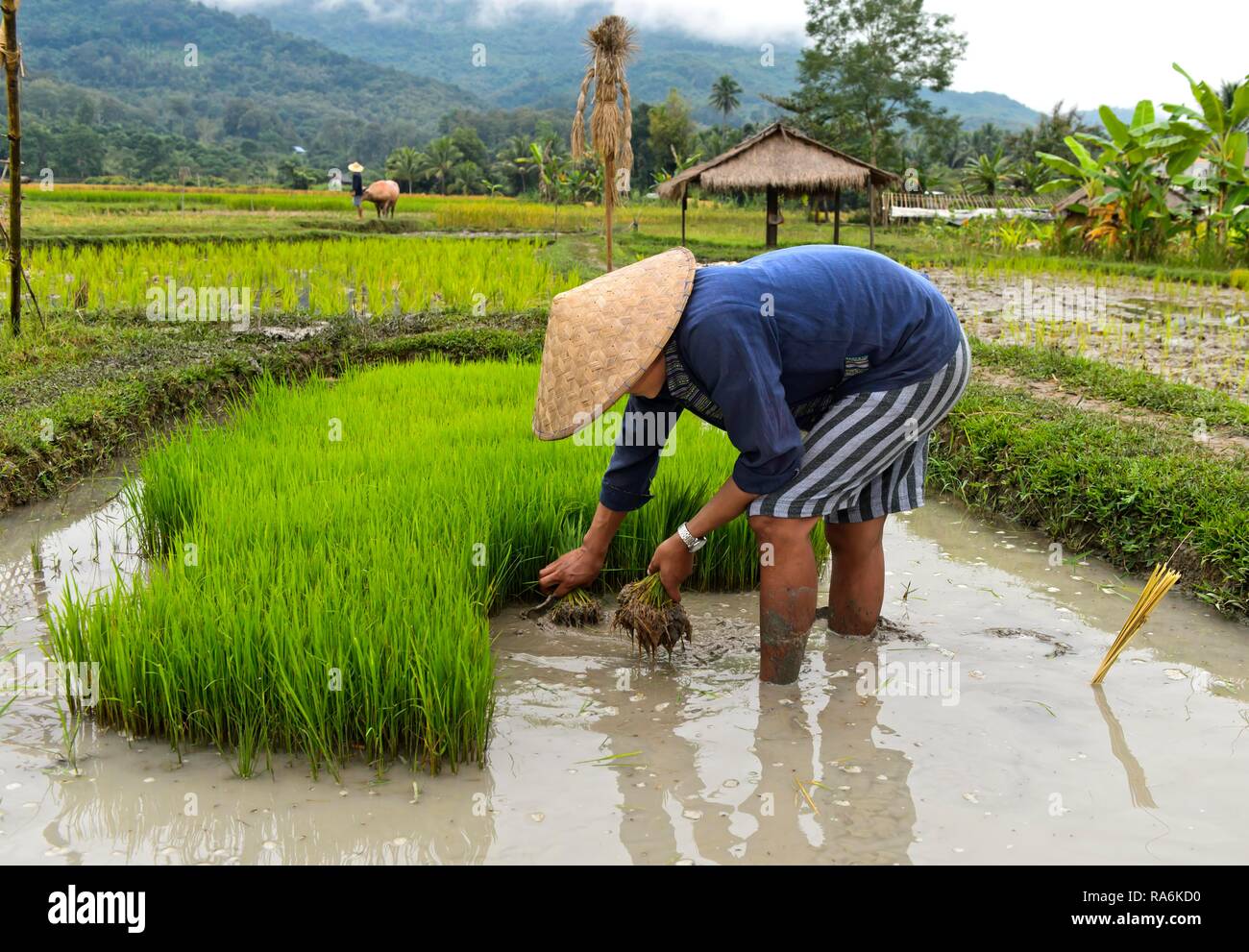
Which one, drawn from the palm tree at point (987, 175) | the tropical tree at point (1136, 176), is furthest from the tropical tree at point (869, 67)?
the tropical tree at point (1136, 176)

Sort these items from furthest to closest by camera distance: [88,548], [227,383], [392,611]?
[227,383], [88,548], [392,611]

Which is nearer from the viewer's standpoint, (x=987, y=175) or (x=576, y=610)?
(x=576, y=610)

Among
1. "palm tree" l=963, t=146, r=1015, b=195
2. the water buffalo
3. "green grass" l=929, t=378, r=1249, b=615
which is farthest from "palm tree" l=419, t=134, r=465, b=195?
"green grass" l=929, t=378, r=1249, b=615

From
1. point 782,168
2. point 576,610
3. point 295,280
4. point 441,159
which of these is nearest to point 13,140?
point 295,280

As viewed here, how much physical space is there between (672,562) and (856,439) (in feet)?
1.66

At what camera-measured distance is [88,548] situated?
148 inches

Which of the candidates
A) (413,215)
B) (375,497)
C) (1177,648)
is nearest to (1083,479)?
(1177,648)

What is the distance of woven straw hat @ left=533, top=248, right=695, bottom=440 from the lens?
7.04ft

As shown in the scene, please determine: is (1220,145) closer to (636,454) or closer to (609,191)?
(609,191)

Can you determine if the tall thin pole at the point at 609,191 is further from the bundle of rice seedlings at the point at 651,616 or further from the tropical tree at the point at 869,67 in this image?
the tropical tree at the point at 869,67

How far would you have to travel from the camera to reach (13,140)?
5.90 metres

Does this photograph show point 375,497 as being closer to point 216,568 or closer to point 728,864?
point 216,568

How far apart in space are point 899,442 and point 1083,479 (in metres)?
1.73

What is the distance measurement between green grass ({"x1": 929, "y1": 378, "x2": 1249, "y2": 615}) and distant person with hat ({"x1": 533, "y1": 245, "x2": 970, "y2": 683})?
1249 millimetres
